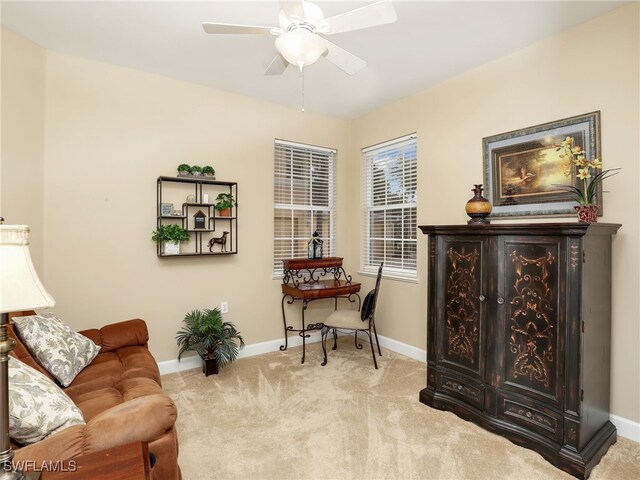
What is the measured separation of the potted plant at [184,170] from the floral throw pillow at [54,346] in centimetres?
159

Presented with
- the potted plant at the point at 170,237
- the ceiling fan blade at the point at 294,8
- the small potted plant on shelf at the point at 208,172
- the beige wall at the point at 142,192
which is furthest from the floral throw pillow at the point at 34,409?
the small potted plant on shelf at the point at 208,172

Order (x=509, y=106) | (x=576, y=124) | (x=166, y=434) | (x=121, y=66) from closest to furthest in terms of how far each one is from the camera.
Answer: (x=166, y=434)
(x=576, y=124)
(x=509, y=106)
(x=121, y=66)

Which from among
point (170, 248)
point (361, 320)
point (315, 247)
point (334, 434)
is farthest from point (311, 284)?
point (334, 434)

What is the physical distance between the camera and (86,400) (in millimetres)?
1785

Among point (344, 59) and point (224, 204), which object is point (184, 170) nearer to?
point (224, 204)

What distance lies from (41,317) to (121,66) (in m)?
2.22

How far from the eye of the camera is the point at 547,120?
2.56m

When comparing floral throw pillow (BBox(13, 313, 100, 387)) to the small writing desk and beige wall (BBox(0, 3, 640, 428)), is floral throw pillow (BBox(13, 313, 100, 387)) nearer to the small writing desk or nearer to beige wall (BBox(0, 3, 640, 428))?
beige wall (BBox(0, 3, 640, 428))

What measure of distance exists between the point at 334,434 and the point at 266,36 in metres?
2.88

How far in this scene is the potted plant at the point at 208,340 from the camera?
10.3 ft

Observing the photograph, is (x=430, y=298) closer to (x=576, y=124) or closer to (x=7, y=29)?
(x=576, y=124)

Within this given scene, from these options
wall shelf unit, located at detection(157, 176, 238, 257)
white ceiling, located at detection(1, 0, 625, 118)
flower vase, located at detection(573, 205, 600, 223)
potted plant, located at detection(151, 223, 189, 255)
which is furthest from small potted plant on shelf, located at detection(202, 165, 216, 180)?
flower vase, located at detection(573, 205, 600, 223)

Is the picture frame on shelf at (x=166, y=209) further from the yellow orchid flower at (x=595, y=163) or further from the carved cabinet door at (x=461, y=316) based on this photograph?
the yellow orchid flower at (x=595, y=163)

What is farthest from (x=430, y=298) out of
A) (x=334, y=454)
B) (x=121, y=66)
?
(x=121, y=66)
